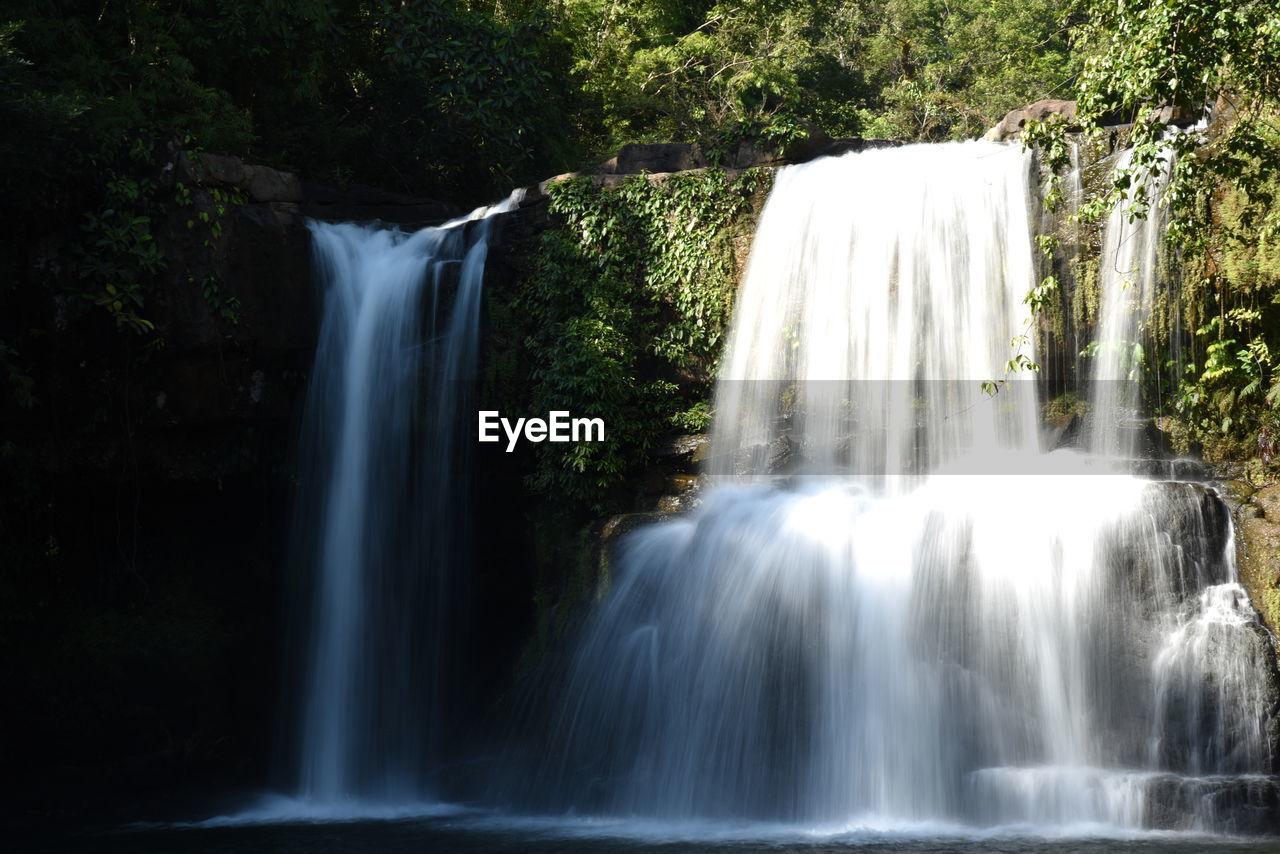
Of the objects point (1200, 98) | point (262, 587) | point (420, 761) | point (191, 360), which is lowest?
point (420, 761)

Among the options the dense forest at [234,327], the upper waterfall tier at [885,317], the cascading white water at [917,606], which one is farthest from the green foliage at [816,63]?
the cascading white water at [917,606]

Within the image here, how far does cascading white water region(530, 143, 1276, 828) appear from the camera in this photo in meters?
8.53

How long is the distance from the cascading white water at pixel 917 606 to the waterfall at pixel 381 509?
2270mm

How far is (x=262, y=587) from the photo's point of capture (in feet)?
42.1

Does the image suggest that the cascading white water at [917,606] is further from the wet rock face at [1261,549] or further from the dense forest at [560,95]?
the dense forest at [560,95]

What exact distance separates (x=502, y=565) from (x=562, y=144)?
10.9m

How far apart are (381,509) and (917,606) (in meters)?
5.81

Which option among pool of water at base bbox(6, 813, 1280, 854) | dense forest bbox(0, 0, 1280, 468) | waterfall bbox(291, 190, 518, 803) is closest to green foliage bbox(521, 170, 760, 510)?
waterfall bbox(291, 190, 518, 803)

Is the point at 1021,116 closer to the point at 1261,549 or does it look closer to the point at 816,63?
→ the point at 1261,549

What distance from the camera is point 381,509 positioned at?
12414mm

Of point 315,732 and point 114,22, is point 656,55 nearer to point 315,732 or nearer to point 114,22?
point 114,22

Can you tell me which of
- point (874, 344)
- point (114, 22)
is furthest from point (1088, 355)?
point (114, 22)

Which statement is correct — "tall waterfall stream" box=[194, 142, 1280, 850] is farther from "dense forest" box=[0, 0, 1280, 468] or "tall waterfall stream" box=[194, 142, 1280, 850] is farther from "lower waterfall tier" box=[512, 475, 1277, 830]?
"dense forest" box=[0, 0, 1280, 468]

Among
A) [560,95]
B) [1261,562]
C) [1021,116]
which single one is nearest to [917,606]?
[1261,562]
